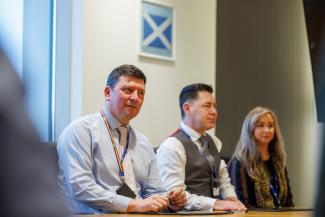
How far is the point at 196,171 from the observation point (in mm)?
3787

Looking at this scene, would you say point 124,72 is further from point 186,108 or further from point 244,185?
point 244,185

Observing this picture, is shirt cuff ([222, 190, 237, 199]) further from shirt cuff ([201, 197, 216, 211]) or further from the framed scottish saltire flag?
the framed scottish saltire flag

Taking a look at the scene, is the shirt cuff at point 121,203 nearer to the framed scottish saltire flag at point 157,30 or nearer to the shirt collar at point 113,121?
the shirt collar at point 113,121

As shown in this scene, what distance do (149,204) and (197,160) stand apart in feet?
3.61

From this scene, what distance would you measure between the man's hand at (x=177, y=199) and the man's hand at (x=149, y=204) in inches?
3.9

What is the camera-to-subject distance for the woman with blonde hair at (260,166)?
412 centimetres

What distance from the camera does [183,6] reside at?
5.34 meters

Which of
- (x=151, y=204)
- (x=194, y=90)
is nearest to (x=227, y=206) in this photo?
(x=151, y=204)

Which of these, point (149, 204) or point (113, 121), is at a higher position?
point (113, 121)

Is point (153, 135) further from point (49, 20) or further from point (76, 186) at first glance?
point (76, 186)

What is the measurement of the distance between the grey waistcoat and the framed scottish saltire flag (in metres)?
1.31

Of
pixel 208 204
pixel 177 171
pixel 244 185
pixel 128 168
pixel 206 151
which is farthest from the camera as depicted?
pixel 244 185

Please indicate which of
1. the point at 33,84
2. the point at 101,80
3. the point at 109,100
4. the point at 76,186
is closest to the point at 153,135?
the point at 101,80

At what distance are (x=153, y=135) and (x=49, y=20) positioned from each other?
1293 millimetres
